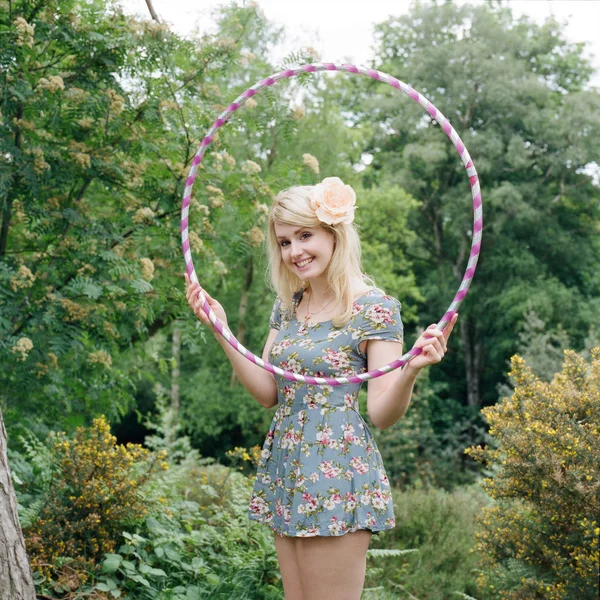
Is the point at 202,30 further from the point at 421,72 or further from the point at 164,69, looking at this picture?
the point at 421,72

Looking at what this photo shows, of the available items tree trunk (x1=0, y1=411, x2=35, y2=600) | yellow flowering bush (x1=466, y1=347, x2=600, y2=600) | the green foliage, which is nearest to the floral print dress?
tree trunk (x1=0, y1=411, x2=35, y2=600)

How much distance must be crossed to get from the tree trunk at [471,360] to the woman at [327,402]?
73.5 feet

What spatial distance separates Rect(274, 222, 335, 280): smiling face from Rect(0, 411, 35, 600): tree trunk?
136cm

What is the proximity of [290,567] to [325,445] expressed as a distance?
52 centimetres

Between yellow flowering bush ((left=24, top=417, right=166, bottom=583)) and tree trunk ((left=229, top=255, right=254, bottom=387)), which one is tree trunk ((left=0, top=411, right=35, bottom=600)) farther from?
tree trunk ((left=229, top=255, right=254, bottom=387))

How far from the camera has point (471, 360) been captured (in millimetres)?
25969

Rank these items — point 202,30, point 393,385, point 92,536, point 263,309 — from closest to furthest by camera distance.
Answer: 1. point 393,385
2. point 92,536
3. point 202,30
4. point 263,309

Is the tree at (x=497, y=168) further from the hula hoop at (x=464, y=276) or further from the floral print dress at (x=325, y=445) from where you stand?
the floral print dress at (x=325, y=445)

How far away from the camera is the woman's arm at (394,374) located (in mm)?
2955

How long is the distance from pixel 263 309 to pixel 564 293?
29.7ft

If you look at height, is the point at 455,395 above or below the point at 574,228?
below

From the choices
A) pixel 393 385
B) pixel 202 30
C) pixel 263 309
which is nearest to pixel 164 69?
pixel 202 30

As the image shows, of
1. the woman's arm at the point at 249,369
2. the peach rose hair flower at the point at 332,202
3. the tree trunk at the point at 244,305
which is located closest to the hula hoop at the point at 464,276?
the woman's arm at the point at 249,369

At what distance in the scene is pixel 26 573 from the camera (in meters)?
3.40
